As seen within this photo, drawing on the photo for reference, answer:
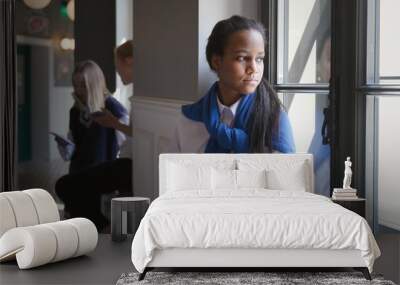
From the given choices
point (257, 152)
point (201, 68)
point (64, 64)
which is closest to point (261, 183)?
point (257, 152)

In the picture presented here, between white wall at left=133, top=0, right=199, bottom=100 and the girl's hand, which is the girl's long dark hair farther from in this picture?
the girl's hand

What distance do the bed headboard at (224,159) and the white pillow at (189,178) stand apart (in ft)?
0.74

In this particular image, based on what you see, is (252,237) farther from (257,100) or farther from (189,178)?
(257,100)

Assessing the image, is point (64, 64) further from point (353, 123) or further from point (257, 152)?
point (353, 123)

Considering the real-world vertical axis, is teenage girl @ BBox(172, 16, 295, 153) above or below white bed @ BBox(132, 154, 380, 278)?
above

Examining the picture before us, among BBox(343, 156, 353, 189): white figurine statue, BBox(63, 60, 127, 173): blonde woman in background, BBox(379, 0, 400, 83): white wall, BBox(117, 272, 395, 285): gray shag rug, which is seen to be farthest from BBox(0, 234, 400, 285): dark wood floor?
BBox(379, 0, 400, 83): white wall

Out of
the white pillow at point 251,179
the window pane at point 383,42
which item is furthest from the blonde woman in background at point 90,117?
the window pane at point 383,42

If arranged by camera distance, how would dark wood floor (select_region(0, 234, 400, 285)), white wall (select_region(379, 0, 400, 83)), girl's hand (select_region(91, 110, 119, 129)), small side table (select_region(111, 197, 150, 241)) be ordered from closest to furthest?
dark wood floor (select_region(0, 234, 400, 285)) → white wall (select_region(379, 0, 400, 83)) → small side table (select_region(111, 197, 150, 241)) → girl's hand (select_region(91, 110, 119, 129))

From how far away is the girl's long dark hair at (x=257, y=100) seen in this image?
8.31 meters

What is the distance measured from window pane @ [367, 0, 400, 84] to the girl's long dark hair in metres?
1.00

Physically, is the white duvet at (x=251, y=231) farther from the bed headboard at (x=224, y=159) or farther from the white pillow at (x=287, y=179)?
the bed headboard at (x=224, y=159)

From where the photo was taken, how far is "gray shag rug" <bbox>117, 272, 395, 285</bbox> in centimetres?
593

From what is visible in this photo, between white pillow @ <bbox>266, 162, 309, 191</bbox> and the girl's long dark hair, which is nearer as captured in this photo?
white pillow @ <bbox>266, 162, 309, 191</bbox>

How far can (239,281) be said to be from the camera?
5.94 m
